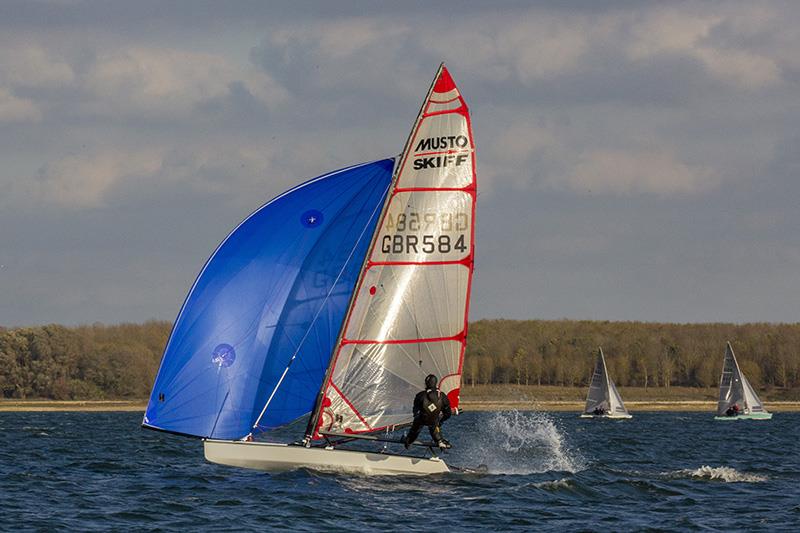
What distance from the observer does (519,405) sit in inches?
5064

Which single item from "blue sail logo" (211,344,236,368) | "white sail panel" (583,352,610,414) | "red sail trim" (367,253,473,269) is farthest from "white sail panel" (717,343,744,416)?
"blue sail logo" (211,344,236,368)

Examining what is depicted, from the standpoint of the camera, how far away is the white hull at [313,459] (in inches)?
1019

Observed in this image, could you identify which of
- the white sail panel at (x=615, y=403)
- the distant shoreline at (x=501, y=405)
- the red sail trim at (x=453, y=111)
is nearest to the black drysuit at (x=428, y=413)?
the red sail trim at (x=453, y=111)

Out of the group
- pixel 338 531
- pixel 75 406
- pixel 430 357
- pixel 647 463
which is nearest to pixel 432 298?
pixel 430 357

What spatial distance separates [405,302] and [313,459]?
375 centimetres

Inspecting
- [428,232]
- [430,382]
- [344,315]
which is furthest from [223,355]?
[428,232]

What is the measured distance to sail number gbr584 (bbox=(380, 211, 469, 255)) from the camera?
27.0 metres

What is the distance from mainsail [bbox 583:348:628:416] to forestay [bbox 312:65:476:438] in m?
63.1

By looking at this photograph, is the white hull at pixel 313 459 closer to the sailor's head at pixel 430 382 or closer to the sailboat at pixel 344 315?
the sailboat at pixel 344 315

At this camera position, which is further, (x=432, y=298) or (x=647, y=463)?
(x=647, y=463)

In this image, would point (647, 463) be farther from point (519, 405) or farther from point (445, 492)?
point (519, 405)

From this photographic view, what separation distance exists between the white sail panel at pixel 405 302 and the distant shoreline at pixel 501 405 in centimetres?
9041

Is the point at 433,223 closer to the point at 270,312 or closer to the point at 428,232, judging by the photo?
the point at 428,232

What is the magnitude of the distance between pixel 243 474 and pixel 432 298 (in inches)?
225
